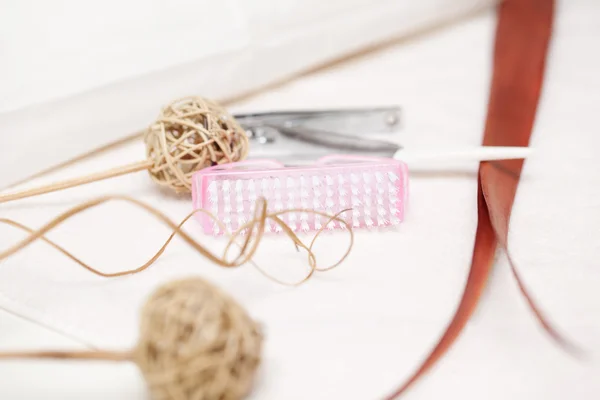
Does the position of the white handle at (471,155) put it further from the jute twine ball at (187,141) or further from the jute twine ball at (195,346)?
the jute twine ball at (195,346)

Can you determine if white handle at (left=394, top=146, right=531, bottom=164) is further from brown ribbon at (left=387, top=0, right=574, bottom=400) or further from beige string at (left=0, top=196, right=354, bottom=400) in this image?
beige string at (left=0, top=196, right=354, bottom=400)

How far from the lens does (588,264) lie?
17.4 inches

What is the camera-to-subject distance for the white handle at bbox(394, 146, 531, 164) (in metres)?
0.51

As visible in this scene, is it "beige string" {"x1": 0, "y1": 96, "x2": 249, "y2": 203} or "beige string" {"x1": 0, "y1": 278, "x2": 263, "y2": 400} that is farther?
"beige string" {"x1": 0, "y1": 96, "x2": 249, "y2": 203}

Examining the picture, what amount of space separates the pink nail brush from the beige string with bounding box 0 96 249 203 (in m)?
0.01

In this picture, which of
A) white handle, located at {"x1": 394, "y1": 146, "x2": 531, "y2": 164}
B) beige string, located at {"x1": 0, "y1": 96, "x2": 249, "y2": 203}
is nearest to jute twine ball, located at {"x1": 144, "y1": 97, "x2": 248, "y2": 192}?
beige string, located at {"x1": 0, "y1": 96, "x2": 249, "y2": 203}

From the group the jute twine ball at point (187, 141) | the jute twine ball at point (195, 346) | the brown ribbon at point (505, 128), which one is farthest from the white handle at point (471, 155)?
the jute twine ball at point (195, 346)

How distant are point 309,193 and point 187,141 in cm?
10

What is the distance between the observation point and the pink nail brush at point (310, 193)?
48 cm

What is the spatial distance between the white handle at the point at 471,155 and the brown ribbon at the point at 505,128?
1cm

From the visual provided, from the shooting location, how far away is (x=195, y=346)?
0.31 meters

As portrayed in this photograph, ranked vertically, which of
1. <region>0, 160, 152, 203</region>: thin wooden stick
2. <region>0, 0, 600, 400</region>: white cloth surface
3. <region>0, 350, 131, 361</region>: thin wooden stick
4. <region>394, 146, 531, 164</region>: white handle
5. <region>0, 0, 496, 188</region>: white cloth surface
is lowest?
<region>0, 0, 600, 400</region>: white cloth surface

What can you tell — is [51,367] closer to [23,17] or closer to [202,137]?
[202,137]

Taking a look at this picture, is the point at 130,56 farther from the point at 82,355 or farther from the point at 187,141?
the point at 82,355
